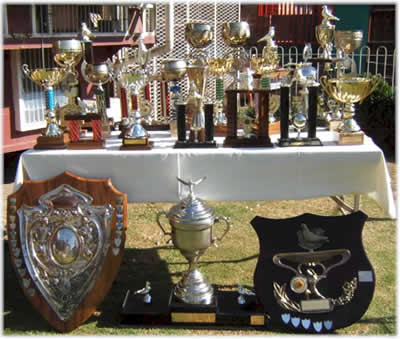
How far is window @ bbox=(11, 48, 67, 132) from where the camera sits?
5.69 meters

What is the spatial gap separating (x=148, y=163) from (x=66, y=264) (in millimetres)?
649

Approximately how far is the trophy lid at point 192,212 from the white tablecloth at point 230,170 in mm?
86

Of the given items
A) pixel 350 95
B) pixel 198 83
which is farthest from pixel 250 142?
pixel 350 95

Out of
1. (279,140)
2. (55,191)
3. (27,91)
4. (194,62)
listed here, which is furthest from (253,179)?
(27,91)

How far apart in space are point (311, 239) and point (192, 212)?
1.98 ft

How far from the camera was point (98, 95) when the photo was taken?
9.70ft

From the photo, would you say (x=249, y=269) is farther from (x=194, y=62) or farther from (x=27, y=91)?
(x=27, y=91)

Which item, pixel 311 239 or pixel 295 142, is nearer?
pixel 311 239

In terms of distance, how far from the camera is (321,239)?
2.53 metres

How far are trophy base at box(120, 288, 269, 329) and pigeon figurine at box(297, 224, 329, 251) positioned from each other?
0.39 m

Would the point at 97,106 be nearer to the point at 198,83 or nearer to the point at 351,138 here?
the point at 198,83

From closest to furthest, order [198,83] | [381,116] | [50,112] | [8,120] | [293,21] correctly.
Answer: [50,112] < [198,83] < [8,120] < [381,116] < [293,21]

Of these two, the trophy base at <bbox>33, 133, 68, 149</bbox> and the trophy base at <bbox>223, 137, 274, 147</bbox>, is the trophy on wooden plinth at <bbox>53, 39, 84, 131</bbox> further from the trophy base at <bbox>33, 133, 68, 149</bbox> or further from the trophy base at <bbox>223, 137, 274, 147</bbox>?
the trophy base at <bbox>223, 137, 274, 147</bbox>

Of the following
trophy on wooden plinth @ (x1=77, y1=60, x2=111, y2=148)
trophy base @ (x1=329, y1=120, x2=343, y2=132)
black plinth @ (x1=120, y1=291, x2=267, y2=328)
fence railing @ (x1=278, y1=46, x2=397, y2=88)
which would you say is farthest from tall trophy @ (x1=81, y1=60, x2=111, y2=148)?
fence railing @ (x1=278, y1=46, x2=397, y2=88)
